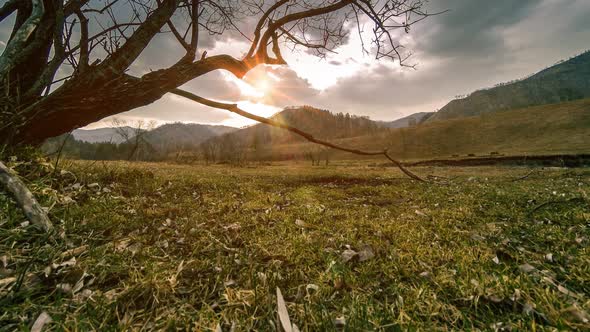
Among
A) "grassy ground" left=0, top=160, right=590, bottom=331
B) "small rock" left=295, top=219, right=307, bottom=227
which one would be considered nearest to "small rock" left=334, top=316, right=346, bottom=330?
"grassy ground" left=0, top=160, right=590, bottom=331

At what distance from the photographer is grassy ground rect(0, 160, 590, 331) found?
168 centimetres

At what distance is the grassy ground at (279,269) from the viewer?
1.68 m

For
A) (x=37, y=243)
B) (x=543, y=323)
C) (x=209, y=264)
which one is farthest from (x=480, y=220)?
(x=37, y=243)

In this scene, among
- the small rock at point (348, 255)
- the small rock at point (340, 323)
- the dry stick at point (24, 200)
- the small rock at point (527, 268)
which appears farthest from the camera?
the small rock at point (348, 255)

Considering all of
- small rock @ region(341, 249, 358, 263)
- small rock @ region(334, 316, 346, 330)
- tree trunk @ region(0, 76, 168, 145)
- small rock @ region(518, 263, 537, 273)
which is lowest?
small rock @ region(518, 263, 537, 273)

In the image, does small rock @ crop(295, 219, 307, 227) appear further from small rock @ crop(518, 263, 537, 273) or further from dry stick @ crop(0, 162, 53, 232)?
dry stick @ crop(0, 162, 53, 232)

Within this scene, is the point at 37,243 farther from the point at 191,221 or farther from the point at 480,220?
the point at 480,220

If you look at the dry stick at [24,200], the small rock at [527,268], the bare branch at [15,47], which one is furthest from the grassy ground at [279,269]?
the bare branch at [15,47]

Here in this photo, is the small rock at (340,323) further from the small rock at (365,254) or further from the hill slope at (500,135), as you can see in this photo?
the hill slope at (500,135)

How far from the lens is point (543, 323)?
1.63 metres

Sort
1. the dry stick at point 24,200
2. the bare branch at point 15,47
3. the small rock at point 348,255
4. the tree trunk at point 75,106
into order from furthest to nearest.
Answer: the tree trunk at point 75,106
the bare branch at point 15,47
the small rock at point 348,255
the dry stick at point 24,200

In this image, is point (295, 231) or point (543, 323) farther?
point (295, 231)

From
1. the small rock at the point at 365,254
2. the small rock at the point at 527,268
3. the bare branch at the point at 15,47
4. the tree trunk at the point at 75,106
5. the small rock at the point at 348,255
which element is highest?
the bare branch at the point at 15,47

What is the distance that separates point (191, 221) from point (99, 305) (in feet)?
7.27
